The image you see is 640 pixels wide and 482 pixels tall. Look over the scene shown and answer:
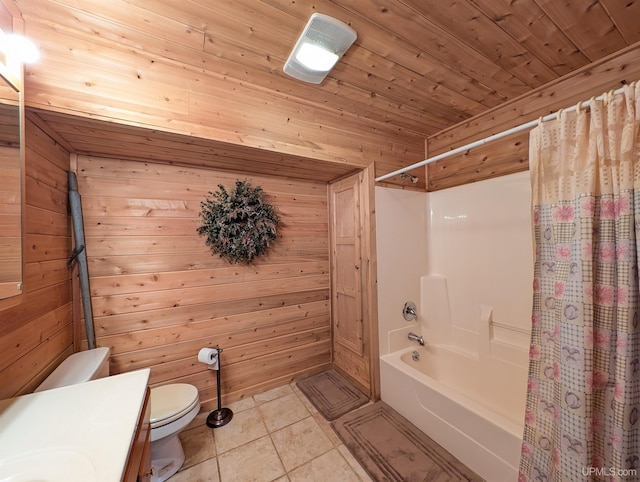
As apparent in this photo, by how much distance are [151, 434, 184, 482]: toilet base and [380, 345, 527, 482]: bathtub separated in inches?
60.6

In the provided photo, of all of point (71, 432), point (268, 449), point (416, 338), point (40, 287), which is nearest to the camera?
point (71, 432)

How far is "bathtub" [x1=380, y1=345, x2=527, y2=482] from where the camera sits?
1308 millimetres

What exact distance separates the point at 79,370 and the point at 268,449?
1.23 meters

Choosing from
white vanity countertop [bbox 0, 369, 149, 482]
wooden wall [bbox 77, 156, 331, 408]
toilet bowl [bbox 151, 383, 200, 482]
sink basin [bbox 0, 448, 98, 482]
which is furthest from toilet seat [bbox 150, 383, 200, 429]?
sink basin [bbox 0, 448, 98, 482]

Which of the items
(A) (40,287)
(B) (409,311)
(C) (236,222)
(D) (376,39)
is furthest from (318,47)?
(B) (409,311)

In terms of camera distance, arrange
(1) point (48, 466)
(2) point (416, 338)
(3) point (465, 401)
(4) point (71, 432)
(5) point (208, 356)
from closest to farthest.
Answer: (1) point (48, 466) < (4) point (71, 432) < (3) point (465, 401) < (5) point (208, 356) < (2) point (416, 338)

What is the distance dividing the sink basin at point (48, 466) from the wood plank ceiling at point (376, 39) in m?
1.41

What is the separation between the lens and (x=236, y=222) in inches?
79.4

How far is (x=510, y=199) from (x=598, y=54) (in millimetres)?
934

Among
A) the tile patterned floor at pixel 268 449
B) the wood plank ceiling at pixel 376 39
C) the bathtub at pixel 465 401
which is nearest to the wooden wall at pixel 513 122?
the wood plank ceiling at pixel 376 39

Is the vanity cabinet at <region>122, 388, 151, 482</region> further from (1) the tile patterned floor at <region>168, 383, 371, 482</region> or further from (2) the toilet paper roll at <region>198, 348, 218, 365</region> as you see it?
(2) the toilet paper roll at <region>198, 348, 218, 365</region>

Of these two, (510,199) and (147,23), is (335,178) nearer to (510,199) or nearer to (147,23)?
(510,199)

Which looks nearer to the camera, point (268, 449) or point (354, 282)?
point (268, 449)

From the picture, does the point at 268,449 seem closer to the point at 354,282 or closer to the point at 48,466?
the point at 48,466
